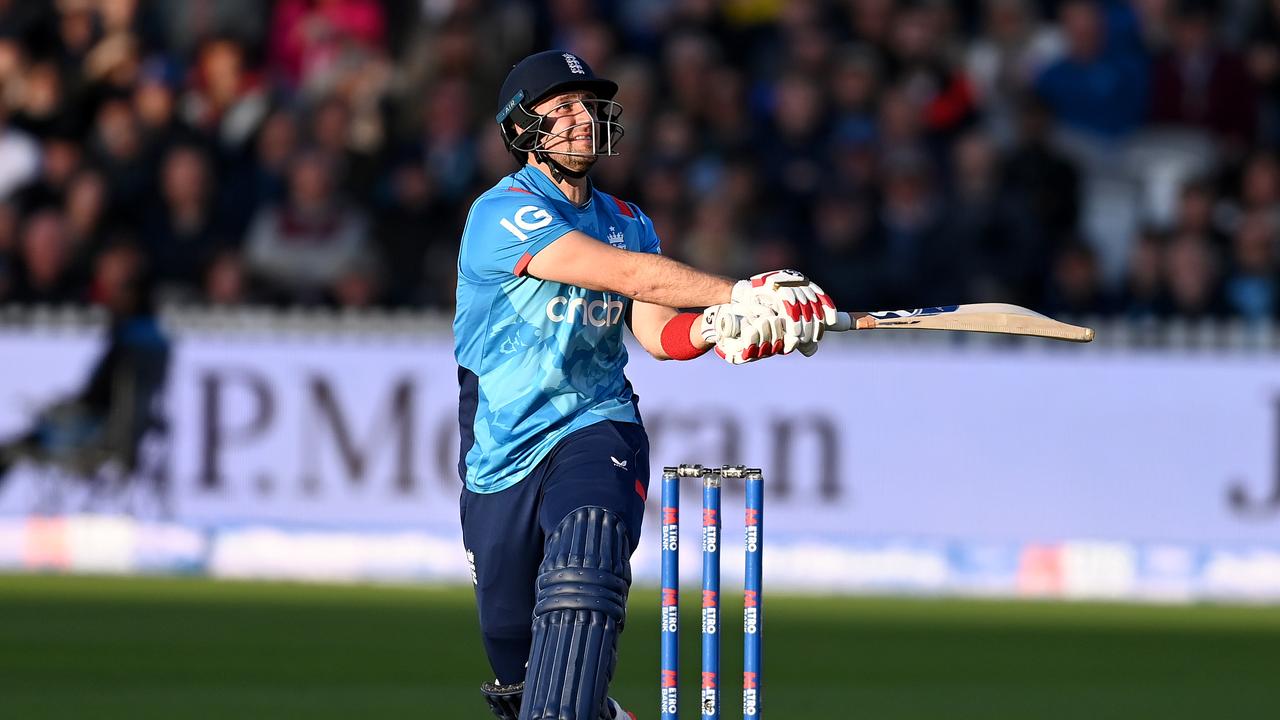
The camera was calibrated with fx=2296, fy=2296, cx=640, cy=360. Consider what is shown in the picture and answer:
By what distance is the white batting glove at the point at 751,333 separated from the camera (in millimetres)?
4957

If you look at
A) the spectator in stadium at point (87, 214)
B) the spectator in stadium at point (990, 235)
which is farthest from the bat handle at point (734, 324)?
the spectator in stadium at point (87, 214)

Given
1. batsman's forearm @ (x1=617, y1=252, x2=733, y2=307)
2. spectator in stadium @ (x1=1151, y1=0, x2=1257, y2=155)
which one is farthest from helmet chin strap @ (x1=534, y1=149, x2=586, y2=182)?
spectator in stadium @ (x1=1151, y1=0, x2=1257, y2=155)

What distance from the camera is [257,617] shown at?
10.1m

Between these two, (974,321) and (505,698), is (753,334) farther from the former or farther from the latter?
(505,698)

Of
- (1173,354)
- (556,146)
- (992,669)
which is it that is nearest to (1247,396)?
(1173,354)

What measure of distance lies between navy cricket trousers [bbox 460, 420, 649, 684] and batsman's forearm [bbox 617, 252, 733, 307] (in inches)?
15.2

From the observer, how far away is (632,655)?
9.16 m

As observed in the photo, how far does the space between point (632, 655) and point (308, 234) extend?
4178 mm

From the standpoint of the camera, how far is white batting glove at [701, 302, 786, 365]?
496cm

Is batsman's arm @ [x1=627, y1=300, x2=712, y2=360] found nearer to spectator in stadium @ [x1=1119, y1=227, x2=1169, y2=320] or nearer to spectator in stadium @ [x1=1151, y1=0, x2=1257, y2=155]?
spectator in stadium @ [x1=1119, y1=227, x2=1169, y2=320]

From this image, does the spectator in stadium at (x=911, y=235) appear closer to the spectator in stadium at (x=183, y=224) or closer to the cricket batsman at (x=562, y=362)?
the spectator in stadium at (x=183, y=224)

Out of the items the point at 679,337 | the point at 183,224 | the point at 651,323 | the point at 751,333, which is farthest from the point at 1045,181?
the point at 751,333

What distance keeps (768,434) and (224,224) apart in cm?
336

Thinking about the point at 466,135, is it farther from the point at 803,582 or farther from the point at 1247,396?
the point at 1247,396
